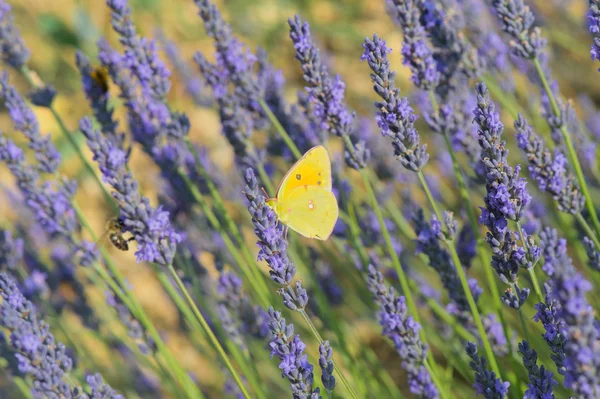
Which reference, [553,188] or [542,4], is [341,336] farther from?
[542,4]

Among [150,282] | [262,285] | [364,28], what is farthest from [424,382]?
[364,28]

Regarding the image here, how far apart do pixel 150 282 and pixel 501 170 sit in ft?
11.5

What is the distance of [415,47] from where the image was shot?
81.9 inches

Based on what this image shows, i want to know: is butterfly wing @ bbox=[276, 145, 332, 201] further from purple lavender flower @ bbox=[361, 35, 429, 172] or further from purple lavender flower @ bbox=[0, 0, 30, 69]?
purple lavender flower @ bbox=[0, 0, 30, 69]

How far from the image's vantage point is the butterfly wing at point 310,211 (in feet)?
7.16

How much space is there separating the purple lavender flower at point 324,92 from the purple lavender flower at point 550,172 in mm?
547

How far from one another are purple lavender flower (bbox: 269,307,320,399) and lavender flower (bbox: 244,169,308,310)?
0.09 m

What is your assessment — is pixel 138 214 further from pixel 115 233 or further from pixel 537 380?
pixel 537 380

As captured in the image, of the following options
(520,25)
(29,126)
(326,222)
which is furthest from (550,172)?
(29,126)

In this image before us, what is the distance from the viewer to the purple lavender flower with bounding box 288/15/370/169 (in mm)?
2004

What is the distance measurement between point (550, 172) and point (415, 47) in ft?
2.01

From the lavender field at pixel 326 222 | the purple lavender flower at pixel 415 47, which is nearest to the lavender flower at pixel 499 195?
the lavender field at pixel 326 222

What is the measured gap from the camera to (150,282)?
4.65 meters

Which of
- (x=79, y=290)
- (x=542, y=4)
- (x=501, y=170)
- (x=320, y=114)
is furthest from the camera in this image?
(x=542, y=4)
